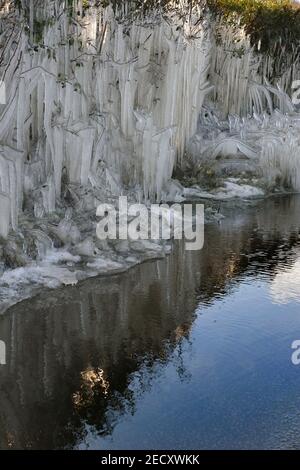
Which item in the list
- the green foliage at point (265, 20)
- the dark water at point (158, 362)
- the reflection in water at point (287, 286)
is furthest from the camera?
the green foliage at point (265, 20)

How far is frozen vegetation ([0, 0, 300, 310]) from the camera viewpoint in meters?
6.55

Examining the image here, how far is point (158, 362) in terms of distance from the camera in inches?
177

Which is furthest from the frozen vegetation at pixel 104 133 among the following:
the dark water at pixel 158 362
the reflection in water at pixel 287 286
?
the reflection in water at pixel 287 286

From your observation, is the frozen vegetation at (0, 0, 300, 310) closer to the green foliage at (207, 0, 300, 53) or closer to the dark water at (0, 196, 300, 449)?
the dark water at (0, 196, 300, 449)

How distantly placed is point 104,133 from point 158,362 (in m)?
4.72

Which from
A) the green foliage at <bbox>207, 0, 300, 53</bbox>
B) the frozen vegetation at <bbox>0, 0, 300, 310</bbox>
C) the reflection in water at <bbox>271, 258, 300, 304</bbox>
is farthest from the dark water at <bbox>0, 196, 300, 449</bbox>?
the green foliage at <bbox>207, 0, 300, 53</bbox>

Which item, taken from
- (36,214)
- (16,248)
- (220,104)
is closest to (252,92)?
(220,104)

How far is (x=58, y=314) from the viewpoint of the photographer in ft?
17.6

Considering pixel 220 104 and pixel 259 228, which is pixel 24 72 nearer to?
pixel 259 228

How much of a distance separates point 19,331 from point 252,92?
1143cm

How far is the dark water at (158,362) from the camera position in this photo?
359 centimetres

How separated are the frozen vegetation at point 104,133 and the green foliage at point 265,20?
1096 millimetres

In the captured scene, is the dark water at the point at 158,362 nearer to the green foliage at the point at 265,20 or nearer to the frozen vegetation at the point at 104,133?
the frozen vegetation at the point at 104,133

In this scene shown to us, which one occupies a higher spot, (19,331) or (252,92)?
(252,92)
